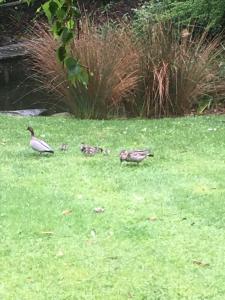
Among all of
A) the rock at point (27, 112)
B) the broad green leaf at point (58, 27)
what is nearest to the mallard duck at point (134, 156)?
the broad green leaf at point (58, 27)

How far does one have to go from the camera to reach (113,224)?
4434mm

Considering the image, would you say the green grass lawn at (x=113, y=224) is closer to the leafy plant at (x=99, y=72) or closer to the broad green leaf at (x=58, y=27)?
the broad green leaf at (x=58, y=27)

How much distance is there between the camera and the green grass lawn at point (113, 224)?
3494mm

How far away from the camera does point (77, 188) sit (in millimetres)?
5410

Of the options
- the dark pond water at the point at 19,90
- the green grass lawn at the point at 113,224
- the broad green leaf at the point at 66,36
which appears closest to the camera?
the broad green leaf at the point at 66,36

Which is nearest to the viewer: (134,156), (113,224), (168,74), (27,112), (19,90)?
(113,224)

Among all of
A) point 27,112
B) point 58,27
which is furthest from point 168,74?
point 58,27

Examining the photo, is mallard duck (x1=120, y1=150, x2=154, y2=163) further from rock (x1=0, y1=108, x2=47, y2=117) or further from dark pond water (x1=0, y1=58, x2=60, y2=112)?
dark pond water (x1=0, y1=58, x2=60, y2=112)

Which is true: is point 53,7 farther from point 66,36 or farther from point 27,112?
point 27,112

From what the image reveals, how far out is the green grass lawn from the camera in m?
3.49

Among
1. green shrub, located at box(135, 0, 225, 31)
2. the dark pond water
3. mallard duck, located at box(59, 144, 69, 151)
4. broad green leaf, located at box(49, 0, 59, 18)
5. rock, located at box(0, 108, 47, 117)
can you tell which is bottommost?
the dark pond water

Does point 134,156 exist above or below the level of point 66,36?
below

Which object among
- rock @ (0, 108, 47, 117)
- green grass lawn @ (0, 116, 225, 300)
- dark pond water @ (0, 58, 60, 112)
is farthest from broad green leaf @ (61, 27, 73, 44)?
dark pond water @ (0, 58, 60, 112)

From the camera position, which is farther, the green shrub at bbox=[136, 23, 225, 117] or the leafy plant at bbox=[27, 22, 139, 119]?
the green shrub at bbox=[136, 23, 225, 117]
